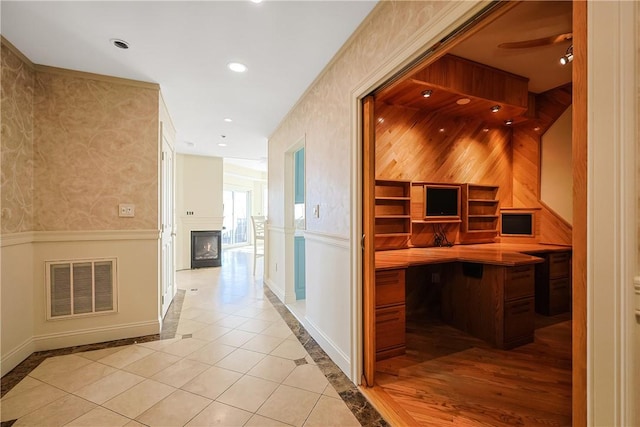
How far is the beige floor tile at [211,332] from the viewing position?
2873mm

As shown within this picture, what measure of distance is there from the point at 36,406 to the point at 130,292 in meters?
1.16

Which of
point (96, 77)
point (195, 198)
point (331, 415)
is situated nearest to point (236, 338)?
point (331, 415)

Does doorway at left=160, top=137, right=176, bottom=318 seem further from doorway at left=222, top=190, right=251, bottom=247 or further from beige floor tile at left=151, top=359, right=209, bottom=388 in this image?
doorway at left=222, top=190, right=251, bottom=247

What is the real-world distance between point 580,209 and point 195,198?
21.4ft

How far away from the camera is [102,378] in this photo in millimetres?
2146

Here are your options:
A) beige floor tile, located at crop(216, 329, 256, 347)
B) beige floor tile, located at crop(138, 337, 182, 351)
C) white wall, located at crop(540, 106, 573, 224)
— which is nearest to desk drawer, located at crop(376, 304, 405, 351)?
beige floor tile, located at crop(216, 329, 256, 347)

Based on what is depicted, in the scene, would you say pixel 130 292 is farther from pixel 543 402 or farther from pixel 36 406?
pixel 543 402

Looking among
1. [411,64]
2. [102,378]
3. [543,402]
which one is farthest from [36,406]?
[543,402]

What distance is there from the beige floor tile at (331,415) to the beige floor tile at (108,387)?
4.49 ft

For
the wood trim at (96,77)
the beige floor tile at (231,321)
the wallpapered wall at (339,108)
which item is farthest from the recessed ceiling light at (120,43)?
the beige floor tile at (231,321)

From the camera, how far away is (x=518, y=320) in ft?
8.71

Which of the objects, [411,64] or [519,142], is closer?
[411,64]

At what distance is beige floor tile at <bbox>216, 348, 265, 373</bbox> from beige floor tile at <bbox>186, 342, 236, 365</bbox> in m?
0.07

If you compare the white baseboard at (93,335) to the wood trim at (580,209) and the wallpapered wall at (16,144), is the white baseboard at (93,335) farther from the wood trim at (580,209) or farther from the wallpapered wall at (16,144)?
the wood trim at (580,209)
